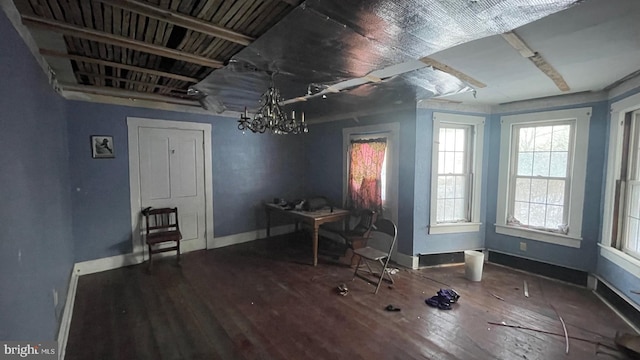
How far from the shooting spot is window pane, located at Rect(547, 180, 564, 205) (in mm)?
3520

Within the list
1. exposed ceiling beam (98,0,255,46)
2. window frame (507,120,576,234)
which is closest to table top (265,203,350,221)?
window frame (507,120,576,234)

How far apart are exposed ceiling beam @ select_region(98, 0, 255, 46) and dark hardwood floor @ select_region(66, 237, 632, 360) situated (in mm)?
2299

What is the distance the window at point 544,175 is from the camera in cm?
337

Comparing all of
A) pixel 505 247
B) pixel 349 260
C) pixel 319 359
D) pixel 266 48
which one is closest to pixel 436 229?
pixel 505 247

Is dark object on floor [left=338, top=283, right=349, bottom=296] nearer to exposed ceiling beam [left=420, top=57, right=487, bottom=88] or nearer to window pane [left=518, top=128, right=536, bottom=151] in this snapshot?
exposed ceiling beam [left=420, top=57, right=487, bottom=88]

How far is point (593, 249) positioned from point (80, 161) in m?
6.22

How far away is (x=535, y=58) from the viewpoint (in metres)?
2.22

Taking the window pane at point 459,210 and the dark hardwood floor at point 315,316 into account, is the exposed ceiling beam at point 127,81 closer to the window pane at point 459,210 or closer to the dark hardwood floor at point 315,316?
the dark hardwood floor at point 315,316

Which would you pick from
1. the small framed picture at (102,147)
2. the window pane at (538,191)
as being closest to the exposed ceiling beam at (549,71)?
the window pane at (538,191)

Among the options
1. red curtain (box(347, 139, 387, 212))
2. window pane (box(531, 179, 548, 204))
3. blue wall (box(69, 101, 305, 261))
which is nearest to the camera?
blue wall (box(69, 101, 305, 261))

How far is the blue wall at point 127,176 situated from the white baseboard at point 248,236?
9 centimetres

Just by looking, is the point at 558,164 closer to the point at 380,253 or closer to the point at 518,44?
the point at 518,44

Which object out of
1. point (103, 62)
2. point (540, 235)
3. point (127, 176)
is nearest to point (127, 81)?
point (103, 62)

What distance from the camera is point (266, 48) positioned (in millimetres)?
1932
